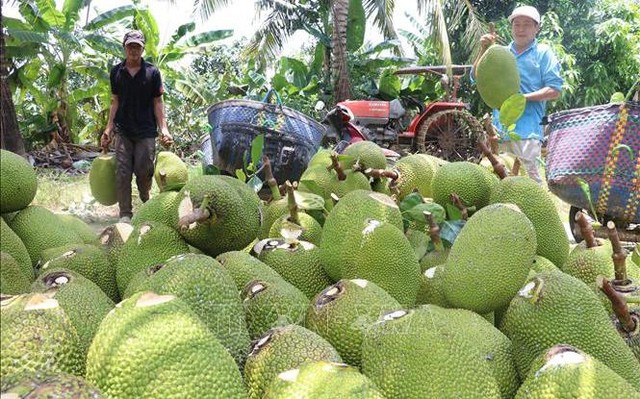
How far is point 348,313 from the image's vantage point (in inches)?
43.9

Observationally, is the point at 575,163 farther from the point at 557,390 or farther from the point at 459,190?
the point at 557,390

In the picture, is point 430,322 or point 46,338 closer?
point 46,338

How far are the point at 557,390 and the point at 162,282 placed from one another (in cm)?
66

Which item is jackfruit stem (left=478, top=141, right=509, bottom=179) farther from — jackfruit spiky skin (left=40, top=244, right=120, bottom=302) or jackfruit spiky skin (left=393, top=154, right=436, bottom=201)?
jackfruit spiky skin (left=40, top=244, right=120, bottom=302)

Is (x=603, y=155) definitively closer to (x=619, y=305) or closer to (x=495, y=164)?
(x=495, y=164)

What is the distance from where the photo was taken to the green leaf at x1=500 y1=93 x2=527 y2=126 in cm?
184

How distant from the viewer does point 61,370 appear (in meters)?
0.81

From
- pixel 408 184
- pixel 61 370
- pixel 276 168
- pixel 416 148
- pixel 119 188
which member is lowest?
pixel 416 148

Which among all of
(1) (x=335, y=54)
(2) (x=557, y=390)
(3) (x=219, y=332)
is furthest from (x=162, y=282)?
(1) (x=335, y=54)

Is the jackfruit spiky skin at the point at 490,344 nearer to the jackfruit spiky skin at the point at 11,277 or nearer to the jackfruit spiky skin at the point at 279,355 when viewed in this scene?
the jackfruit spiky skin at the point at 279,355

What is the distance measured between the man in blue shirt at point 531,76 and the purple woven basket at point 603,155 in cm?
64

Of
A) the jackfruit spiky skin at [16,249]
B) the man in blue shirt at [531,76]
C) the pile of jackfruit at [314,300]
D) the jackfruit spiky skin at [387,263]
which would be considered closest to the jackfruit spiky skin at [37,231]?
the pile of jackfruit at [314,300]

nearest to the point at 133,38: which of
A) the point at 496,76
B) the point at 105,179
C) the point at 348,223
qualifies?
the point at 105,179

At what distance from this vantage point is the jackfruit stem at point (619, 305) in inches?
43.1
